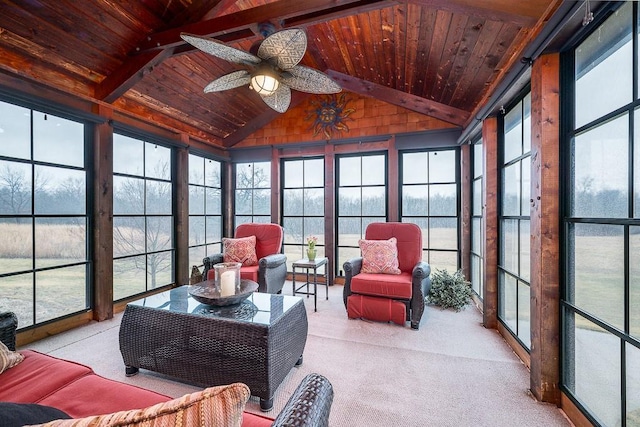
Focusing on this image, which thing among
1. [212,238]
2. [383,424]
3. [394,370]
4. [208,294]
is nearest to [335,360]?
[394,370]

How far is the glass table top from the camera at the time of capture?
6.19 feet

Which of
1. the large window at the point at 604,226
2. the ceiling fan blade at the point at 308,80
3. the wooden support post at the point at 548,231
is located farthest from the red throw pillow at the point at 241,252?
the large window at the point at 604,226

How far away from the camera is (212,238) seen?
16.8 ft

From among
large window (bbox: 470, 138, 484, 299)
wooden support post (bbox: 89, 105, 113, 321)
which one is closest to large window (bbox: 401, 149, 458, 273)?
large window (bbox: 470, 138, 484, 299)

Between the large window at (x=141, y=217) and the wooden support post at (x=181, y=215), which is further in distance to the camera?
the wooden support post at (x=181, y=215)

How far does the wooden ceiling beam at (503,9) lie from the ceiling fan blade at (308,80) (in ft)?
3.10

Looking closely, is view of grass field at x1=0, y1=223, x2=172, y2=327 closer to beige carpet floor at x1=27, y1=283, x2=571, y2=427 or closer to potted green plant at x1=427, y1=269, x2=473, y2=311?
beige carpet floor at x1=27, y1=283, x2=571, y2=427

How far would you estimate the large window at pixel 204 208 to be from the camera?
15.3 ft

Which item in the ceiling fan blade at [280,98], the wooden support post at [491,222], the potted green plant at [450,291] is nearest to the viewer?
the ceiling fan blade at [280,98]

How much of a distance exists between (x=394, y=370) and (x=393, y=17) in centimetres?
301

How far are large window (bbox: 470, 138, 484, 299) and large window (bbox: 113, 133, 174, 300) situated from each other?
4316mm

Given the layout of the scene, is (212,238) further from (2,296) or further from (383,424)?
(383,424)

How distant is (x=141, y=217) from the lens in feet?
12.5

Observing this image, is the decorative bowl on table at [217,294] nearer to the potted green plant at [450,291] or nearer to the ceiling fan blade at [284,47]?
the ceiling fan blade at [284,47]
